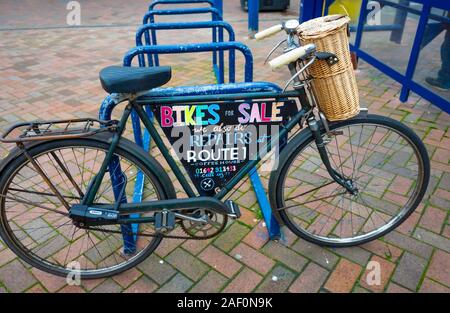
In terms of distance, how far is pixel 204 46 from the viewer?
223cm

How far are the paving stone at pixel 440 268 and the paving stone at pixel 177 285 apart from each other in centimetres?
155

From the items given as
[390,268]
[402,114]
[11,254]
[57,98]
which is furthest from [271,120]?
[57,98]

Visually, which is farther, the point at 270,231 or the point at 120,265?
the point at 270,231

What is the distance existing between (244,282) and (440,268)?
1292mm

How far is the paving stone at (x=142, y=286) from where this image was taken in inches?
90.0

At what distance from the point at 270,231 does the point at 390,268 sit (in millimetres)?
820

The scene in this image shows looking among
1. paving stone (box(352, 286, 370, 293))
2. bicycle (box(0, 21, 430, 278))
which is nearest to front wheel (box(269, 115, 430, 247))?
bicycle (box(0, 21, 430, 278))

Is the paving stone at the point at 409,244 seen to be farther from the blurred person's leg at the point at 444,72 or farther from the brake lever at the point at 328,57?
the blurred person's leg at the point at 444,72

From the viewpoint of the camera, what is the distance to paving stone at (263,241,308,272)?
242cm

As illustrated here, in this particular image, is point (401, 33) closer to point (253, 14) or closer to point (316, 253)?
point (253, 14)

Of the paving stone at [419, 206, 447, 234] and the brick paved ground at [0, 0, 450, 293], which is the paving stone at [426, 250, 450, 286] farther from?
the paving stone at [419, 206, 447, 234]

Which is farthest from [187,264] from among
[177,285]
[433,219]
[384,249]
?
[433,219]

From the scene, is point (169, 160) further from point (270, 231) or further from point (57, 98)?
point (57, 98)
